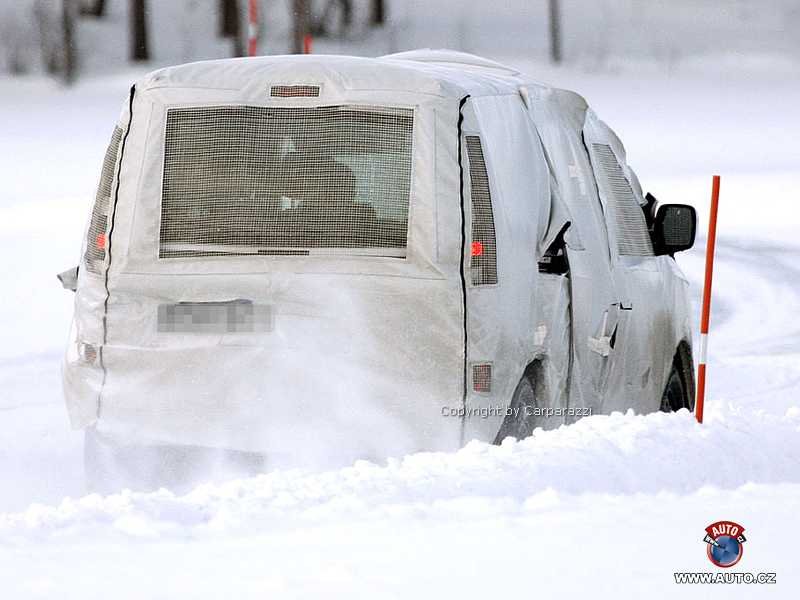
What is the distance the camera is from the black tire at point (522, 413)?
6035mm

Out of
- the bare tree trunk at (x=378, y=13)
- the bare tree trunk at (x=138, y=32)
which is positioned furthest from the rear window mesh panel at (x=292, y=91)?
the bare tree trunk at (x=378, y=13)

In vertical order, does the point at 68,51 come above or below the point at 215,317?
below

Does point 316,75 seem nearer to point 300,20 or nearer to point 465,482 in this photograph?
point 465,482

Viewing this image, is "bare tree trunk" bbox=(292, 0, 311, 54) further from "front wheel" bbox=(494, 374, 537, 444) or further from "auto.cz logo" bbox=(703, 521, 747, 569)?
"auto.cz logo" bbox=(703, 521, 747, 569)

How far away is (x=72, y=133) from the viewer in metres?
32.1

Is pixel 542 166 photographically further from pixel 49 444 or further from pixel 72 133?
pixel 72 133

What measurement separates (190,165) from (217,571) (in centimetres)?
192

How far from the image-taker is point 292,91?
19.0ft

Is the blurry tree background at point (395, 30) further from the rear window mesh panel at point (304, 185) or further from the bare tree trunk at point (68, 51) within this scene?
the rear window mesh panel at point (304, 185)

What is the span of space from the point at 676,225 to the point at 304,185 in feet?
8.07

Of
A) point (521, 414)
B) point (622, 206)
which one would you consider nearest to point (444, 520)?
point (521, 414)

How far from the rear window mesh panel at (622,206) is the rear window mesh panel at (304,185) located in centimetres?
185

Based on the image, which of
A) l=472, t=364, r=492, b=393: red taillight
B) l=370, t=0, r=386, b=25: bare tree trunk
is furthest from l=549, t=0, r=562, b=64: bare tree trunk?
l=472, t=364, r=492, b=393: red taillight

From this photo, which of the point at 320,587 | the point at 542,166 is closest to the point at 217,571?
the point at 320,587
